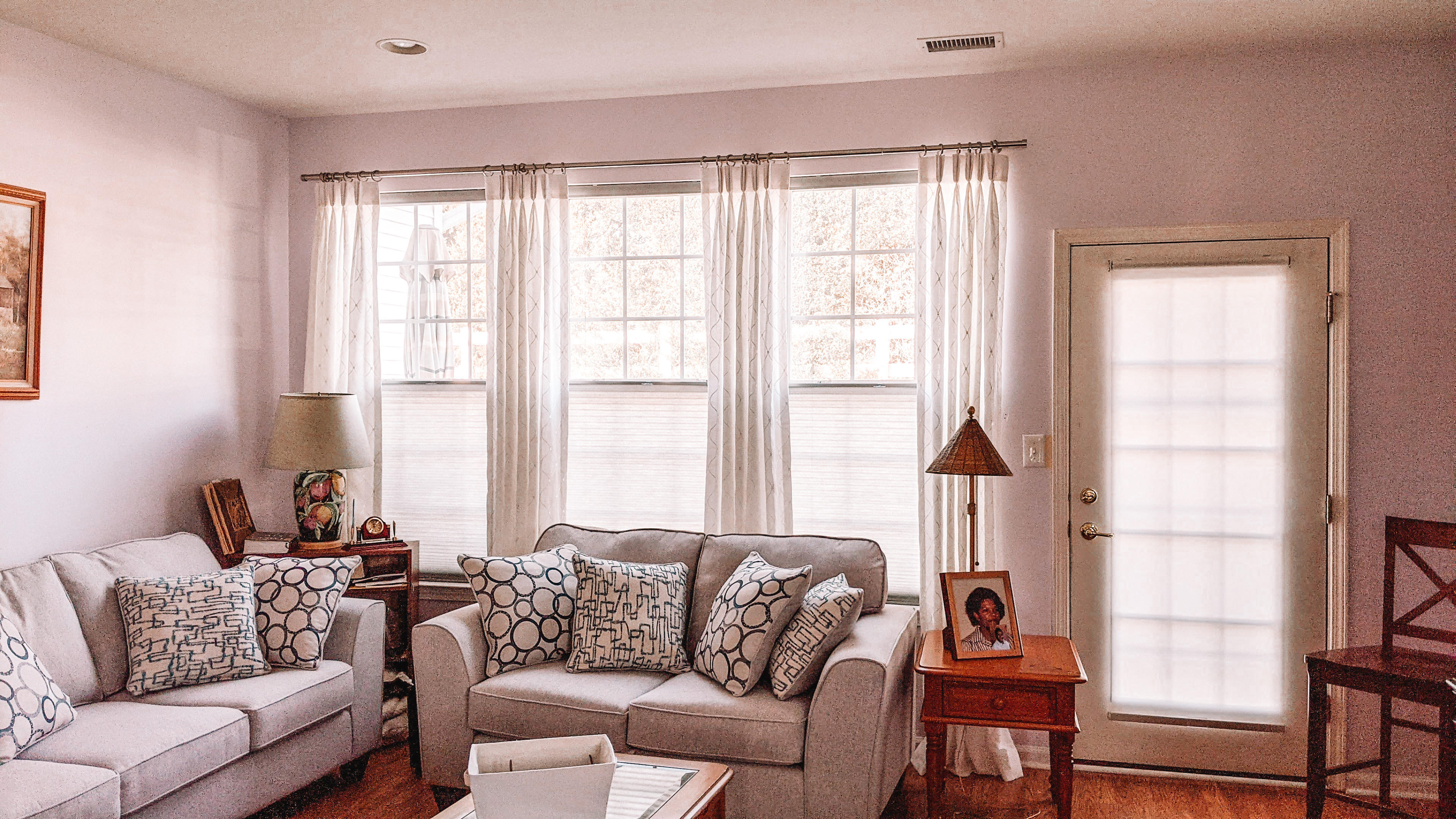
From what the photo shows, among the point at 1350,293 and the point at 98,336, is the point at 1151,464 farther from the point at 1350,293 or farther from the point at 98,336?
the point at 98,336

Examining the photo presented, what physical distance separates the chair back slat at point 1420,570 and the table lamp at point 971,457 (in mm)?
1284

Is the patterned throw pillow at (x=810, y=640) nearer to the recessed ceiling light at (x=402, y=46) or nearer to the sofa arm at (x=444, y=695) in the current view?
the sofa arm at (x=444, y=695)

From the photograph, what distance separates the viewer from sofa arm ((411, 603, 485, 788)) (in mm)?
3318

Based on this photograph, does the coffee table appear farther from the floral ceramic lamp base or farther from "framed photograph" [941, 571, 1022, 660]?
the floral ceramic lamp base

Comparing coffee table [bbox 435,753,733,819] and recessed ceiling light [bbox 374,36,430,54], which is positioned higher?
recessed ceiling light [bbox 374,36,430,54]

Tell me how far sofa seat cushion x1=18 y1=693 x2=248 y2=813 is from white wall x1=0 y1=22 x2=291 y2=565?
0.88 meters

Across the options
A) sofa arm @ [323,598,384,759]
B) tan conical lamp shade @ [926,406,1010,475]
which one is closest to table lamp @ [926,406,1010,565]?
tan conical lamp shade @ [926,406,1010,475]

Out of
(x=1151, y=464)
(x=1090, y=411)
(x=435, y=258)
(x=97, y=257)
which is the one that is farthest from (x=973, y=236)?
(x=97, y=257)

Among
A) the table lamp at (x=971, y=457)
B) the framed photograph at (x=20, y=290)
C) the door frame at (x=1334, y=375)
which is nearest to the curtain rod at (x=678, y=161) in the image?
the door frame at (x=1334, y=375)

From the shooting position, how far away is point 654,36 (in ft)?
11.6

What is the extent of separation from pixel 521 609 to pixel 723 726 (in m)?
0.88

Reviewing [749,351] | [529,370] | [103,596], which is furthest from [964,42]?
[103,596]

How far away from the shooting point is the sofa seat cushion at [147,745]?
2666 millimetres

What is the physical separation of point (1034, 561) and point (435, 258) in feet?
9.41
